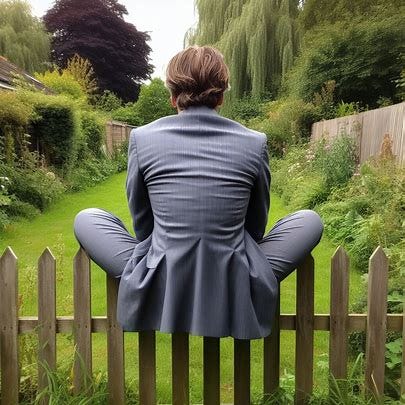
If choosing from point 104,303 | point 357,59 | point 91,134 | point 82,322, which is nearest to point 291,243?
point 82,322

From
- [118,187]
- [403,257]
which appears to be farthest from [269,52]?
[403,257]

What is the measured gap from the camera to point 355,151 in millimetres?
9406

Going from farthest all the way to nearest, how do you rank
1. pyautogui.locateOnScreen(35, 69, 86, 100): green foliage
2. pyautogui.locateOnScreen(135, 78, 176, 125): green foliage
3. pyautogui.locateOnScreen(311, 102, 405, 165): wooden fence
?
pyautogui.locateOnScreen(135, 78, 176, 125): green foliage
pyautogui.locateOnScreen(35, 69, 86, 100): green foliage
pyautogui.locateOnScreen(311, 102, 405, 165): wooden fence

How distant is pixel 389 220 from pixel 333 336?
2791 millimetres

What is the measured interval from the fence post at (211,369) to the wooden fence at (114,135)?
16583mm

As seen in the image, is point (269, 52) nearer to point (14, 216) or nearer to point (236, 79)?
point (236, 79)

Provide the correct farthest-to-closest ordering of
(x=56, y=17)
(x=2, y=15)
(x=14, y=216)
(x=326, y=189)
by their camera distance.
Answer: (x=56, y=17) < (x=2, y=15) < (x=326, y=189) < (x=14, y=216)

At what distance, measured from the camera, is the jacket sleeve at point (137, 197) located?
2.00 metres

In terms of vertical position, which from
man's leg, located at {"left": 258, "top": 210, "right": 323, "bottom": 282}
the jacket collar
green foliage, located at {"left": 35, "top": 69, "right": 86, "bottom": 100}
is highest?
green foliage, located at {"left": 35, "top": 69, "right": 86, "bottom": 100}

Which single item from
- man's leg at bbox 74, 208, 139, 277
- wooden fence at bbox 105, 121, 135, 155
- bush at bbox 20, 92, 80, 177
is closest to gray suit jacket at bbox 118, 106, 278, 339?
man's leg at bbox 74, 208, 139, 277

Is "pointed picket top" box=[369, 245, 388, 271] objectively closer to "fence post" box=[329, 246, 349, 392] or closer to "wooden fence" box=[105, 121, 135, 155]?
"fence post" box=[329, 246, 349, 392]

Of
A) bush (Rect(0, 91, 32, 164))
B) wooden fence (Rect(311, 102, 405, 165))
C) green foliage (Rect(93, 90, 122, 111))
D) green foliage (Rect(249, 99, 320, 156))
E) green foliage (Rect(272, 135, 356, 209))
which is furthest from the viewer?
green foliage (Rect(93, 90, 122, 111))

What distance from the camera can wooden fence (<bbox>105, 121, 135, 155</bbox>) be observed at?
62.1 feet

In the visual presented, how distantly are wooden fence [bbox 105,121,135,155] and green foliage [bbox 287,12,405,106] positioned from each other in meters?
7.11
